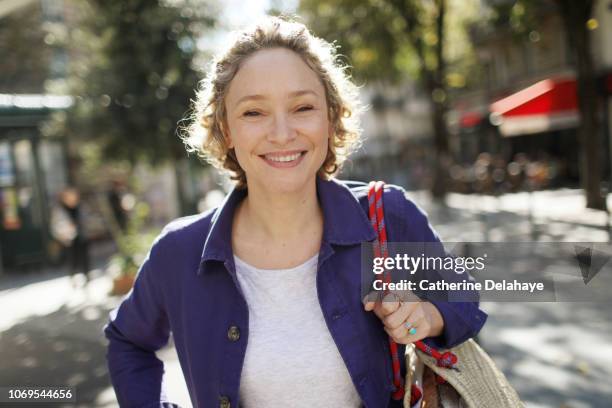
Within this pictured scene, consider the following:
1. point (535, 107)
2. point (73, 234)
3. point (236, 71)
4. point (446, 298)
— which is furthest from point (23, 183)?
point (446, 298)

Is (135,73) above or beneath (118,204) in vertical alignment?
above

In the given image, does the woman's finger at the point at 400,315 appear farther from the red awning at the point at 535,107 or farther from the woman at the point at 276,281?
the red awning at the point at 535,107

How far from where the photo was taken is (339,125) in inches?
83.5

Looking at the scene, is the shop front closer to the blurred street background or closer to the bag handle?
the blurred street background

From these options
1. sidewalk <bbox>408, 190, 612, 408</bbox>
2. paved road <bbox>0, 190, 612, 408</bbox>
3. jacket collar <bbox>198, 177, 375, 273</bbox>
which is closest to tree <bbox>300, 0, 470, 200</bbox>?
paved road <bbox>0, 190, 612, 408</bbox>

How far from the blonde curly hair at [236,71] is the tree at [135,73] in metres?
7.56

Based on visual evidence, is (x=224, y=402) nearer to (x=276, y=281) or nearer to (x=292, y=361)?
(x=292, y=361)

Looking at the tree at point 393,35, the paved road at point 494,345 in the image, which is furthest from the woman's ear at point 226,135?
the tree at point 393,35

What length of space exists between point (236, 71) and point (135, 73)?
8.24 m

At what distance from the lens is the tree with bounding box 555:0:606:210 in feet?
36.9

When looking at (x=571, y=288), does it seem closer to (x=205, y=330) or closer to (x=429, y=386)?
(x=429, y=386)

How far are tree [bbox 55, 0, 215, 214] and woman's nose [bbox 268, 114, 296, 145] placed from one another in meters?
8.02

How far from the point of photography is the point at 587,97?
443 inches

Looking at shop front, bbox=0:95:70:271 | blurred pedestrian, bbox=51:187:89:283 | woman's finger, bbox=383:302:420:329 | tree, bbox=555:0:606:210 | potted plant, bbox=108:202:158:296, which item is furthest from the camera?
shop front, bbox=0:95:70:271
